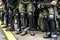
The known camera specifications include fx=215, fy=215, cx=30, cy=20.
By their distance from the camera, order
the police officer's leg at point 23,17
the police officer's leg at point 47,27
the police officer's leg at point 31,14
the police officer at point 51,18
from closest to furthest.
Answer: the police officer at point 51,18 < the police officer's leg at point 47,27 < the police officer's leg at point 31,14 < the police officer's leg at point 23,17

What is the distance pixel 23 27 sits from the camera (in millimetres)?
5586

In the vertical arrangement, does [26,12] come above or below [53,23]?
above

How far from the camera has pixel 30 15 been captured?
5.44 m

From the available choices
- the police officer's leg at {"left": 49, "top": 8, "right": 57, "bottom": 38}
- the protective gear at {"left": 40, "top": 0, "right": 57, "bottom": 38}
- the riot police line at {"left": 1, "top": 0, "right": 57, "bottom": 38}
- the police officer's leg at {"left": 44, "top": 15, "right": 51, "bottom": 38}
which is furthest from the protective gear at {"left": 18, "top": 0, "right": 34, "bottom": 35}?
the police officer's leg at {"left": 49, "top": 8, "right": 57, "bottom": 38}

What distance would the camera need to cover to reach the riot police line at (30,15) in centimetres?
475

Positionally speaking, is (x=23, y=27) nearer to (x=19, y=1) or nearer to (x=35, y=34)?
(x=35, y=34)

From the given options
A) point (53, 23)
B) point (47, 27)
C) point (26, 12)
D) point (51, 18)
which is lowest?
point (47, 27)

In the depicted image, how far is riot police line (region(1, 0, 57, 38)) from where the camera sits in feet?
15.6

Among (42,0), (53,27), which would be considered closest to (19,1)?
(42,0)

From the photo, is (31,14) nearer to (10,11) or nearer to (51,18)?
(51,18)

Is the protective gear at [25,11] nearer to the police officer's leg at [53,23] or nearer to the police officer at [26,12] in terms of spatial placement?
the police officer at [26,12]

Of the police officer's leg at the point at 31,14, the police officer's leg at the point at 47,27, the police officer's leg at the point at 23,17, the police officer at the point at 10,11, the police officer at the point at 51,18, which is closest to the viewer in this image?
the police officer at the point at 51,18

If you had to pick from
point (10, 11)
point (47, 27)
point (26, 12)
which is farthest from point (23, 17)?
point (10, 11)

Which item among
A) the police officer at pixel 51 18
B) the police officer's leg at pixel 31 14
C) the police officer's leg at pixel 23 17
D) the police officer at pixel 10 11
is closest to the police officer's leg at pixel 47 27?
the police officer at pixel 51 18
